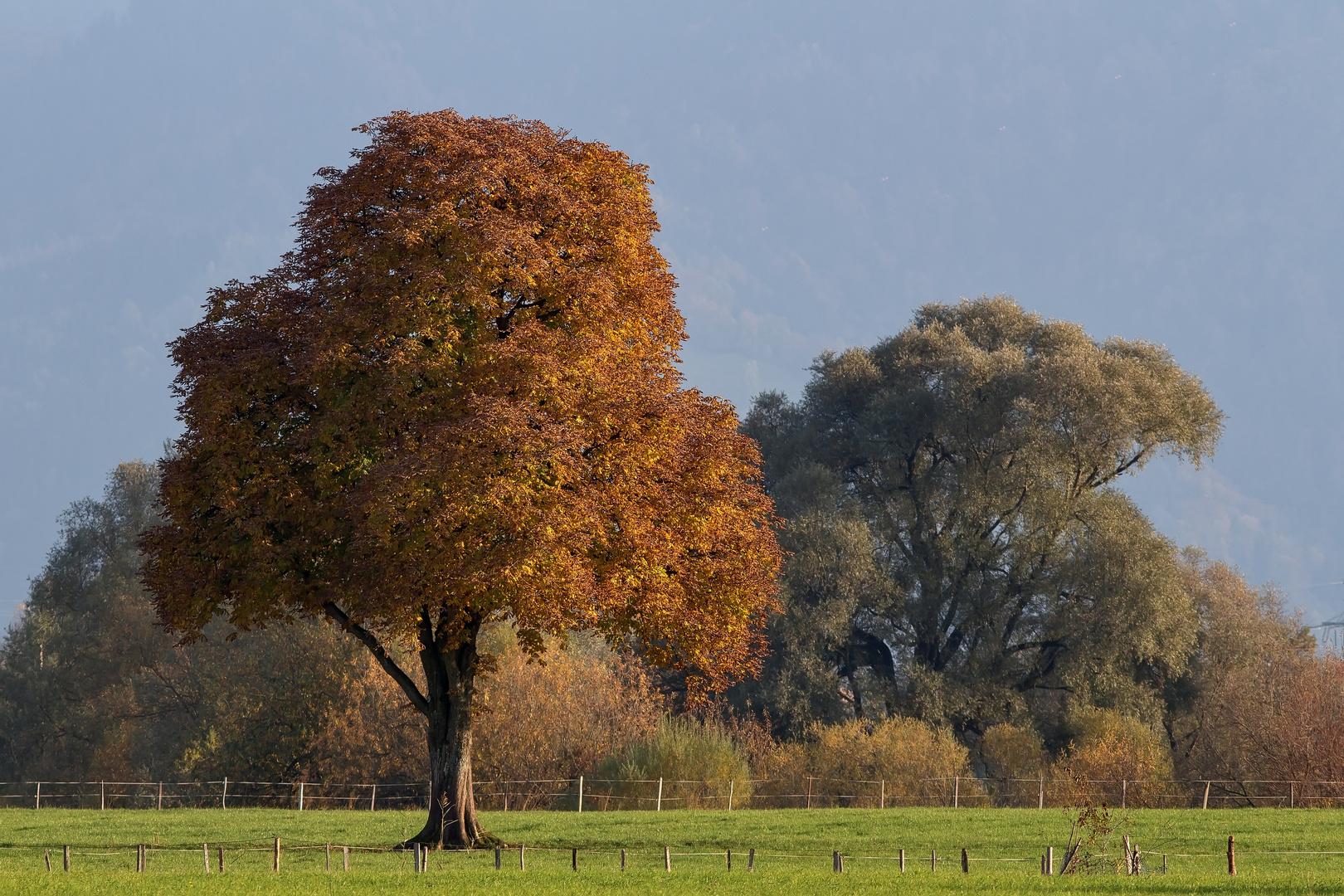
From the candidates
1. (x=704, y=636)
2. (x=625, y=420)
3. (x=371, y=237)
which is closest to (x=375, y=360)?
(x=371, y=237)

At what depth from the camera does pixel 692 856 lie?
27.9m

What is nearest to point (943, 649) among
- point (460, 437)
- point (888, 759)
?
point (888, 759)

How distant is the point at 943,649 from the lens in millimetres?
54062

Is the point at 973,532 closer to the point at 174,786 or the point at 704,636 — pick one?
the point at 704,636

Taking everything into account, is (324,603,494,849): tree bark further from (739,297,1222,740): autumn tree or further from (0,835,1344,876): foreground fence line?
(739,297,1222,740): autumn tree

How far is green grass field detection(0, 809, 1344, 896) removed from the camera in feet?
68.2

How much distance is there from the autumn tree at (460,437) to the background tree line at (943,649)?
64.1ft

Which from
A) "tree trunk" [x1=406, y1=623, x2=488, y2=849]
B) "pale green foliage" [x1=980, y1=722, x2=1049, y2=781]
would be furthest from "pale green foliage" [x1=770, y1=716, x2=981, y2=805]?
"tree trunk" [x1=406, y1=623, x2=488, y2=849]

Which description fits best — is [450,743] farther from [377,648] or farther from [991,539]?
[991,539]

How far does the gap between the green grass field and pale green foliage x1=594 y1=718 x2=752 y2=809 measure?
4777 mm

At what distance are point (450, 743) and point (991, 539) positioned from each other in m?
32.2

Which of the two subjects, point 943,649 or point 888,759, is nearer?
point 888,759

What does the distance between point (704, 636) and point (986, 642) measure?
95.4ft

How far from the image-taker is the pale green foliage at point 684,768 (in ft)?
144
